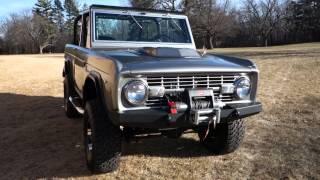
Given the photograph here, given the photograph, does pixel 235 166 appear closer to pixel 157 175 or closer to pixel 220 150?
pixel 220 150

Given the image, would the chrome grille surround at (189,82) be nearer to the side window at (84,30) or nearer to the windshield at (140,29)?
the windshield at (140,29)

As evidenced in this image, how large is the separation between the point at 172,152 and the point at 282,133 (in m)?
1.82

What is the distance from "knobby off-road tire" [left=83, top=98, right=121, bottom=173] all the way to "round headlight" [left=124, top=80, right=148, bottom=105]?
562 mm

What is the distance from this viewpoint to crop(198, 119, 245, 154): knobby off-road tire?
5809 mm

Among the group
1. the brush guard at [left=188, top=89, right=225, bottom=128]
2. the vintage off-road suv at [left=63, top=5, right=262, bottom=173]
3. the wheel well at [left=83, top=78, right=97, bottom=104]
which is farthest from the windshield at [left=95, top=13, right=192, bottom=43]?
the brush guard at [left=188, top=89, right=225, bottom=128]

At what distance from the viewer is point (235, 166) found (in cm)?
555

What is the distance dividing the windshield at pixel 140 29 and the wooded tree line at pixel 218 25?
41159mm

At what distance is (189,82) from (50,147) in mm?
2766

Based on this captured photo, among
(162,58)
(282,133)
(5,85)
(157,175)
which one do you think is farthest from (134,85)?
(5,85)

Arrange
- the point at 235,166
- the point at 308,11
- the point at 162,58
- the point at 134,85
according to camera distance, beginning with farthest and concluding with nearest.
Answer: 1. the point at 308,11
2. the point at 235,166
3. the point at 162,58
4. the point at 134,85

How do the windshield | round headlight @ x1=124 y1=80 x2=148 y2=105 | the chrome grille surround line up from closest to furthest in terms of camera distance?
1. round headlight @ x1=124 y1=80 x2=148 y2=105
2. the chrome grille surround
3. the windshield

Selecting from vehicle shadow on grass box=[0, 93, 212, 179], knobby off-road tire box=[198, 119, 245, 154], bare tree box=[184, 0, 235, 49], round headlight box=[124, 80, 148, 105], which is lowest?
vehicle shadow on grass box=[0, 93, 212, 179]

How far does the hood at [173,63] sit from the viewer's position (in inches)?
185

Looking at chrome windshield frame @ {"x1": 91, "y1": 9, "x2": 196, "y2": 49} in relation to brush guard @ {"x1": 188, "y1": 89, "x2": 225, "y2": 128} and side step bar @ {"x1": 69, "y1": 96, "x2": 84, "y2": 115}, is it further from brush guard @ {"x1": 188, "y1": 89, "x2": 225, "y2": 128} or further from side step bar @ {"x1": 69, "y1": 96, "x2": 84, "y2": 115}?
brush guard @ {"x1": 188, "y1": 89, "x2": 225, "y2": 128}
